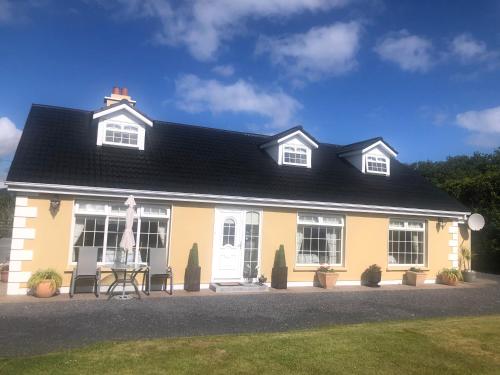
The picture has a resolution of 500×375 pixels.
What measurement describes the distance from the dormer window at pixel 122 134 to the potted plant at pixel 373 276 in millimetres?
9575

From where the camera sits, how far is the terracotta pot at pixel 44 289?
10625mm

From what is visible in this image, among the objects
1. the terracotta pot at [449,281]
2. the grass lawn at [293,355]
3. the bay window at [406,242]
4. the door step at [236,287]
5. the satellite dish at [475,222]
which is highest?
the satellite dish at [475,222]

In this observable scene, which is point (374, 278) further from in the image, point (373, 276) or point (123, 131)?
point (123, 131)

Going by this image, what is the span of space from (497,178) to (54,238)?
20273 mm

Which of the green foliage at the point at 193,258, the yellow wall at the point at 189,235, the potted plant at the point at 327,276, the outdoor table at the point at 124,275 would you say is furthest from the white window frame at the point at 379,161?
the outdoor table at the point at 124,275

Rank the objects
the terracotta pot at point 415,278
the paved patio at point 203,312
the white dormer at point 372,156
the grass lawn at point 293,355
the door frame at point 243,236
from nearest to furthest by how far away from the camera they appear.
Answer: the grass lawn at point 293,355 < the paved patio at point 203,312 < the door frame at point 243,236 < the terracotta pot at point 415,278 < the white dormer at point 372,156

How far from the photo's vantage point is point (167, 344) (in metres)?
6.82

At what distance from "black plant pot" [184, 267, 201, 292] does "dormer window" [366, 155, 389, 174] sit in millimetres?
9546

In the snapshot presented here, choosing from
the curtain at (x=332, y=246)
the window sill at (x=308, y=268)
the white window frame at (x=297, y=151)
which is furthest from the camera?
the white window frame at (x=297, y=151)

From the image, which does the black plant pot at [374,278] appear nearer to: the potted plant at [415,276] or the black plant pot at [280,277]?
the potted plant at [415,276]

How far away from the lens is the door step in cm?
1251

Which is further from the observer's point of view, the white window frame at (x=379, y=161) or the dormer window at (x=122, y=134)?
the white window frame at (x=379, y=161)

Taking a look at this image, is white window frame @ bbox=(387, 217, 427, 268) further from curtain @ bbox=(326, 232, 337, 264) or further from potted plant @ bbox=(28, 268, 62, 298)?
potted plant @ bbox=(28, 268, 62, 298)

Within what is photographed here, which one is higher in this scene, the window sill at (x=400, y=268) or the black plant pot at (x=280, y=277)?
the window sill at (x=400, y=268)
